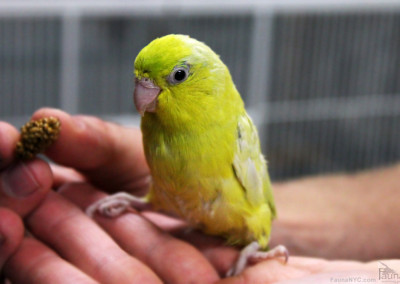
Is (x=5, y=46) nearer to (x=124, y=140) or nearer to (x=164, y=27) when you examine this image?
(x=164, y=27)

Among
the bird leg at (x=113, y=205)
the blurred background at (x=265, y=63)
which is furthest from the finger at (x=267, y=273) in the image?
the blurred background at (x=265, y=63)

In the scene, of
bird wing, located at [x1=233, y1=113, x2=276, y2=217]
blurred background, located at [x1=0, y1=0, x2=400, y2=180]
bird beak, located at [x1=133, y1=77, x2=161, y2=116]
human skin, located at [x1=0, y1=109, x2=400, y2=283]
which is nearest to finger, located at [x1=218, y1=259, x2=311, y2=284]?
human skin, located at [x1=0, y1=109, x2=400, y2=283]

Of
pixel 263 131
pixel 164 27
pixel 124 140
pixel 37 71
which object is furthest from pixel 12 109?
pixel 263 131

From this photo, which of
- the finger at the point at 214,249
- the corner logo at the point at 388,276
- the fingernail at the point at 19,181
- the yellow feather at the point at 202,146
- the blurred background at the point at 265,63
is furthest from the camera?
the blurred background at the point at 265,63

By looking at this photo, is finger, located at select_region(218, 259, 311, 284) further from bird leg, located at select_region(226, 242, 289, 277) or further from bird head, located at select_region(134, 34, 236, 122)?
bird head, located at select_region(134, 34, 236, 122)

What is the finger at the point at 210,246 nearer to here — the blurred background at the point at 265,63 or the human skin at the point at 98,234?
the human skin at the point at 98,234

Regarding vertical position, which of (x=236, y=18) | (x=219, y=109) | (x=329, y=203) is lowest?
(x=329, y=203)
